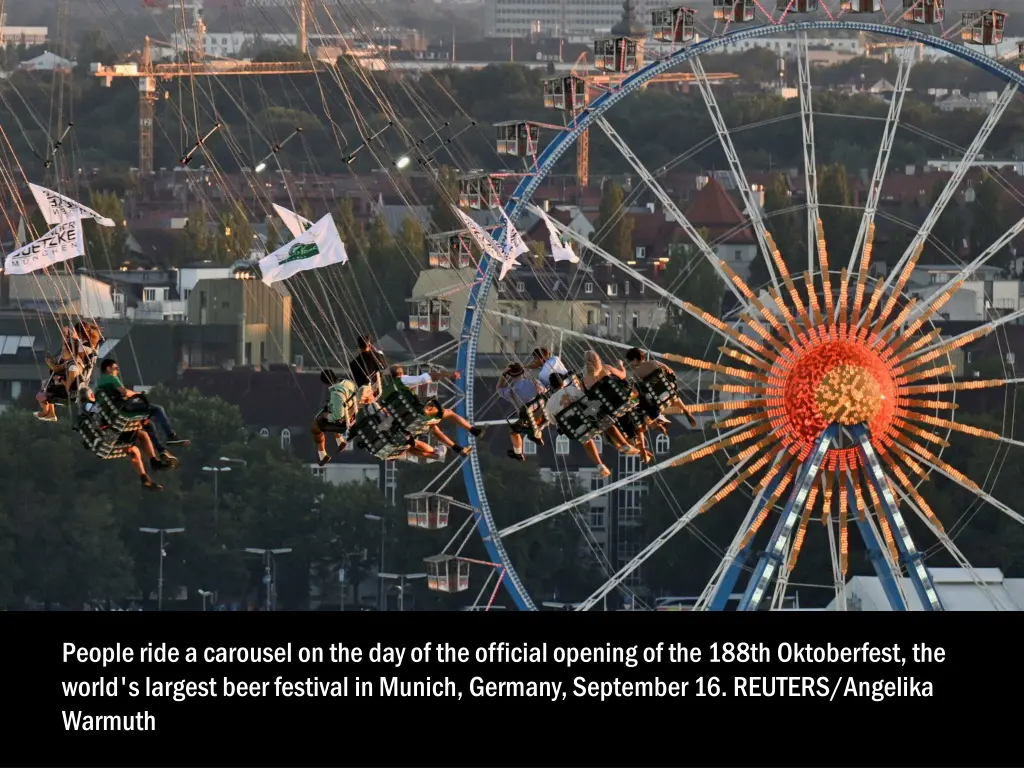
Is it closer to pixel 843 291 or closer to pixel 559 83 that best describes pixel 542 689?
pixel 843 291

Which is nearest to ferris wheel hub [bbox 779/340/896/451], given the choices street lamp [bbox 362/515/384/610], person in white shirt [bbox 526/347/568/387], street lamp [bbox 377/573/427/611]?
person in white shirt [bbox 526/347/568/387]

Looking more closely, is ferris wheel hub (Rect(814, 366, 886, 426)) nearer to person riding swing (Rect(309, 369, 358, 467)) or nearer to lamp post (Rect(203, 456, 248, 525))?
person riding swing (Rect(309, 369, 358, 467))

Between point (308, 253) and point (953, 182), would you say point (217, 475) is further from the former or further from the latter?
point (308, 253)

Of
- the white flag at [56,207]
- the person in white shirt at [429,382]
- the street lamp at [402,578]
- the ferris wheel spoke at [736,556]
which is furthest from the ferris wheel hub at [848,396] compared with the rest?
the street lamp at [402,578]

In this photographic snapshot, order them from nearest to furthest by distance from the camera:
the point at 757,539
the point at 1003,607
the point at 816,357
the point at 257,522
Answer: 1. the point at 816,357
2. the point at 1003,607
3. the point at 757,539
4. the point at 257,522

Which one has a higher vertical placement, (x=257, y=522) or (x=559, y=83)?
(x=559, y=83)

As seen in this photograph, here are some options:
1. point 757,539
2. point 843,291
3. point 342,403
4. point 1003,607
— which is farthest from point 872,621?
point 757,539
